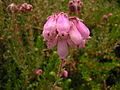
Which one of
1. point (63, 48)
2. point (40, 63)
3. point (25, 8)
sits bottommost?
point (40, 63)

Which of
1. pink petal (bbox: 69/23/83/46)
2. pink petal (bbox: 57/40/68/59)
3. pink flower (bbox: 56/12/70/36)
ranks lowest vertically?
pink petal (bbox: 57/40/68/59)

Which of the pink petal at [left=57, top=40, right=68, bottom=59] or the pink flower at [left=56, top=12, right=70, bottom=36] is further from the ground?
the pink flower at [left=56, top=12, right=70, bottom=36]

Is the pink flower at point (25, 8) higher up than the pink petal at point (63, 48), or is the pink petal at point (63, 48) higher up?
the pink flower at point (25, 8)

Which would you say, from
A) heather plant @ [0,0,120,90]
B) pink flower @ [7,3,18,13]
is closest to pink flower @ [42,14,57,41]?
heather plant @ [0,0,120,90]

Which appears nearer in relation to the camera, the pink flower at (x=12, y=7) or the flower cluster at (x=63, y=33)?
the flower cluster at (x=63, y=33)

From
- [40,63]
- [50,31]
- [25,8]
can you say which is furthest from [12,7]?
[50,31]

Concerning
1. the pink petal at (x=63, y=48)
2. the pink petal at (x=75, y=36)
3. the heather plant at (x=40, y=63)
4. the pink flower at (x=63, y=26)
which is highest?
the pink flower at (x=63, y=26)

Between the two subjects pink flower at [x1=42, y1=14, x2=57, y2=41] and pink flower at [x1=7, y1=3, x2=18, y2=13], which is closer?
pink flower at [x1=42, y1=14, x2=57, y2=41]

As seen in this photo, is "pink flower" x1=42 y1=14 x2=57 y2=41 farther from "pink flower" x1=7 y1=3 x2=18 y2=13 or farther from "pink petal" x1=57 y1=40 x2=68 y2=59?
"pink flower" x1=7 y1=3 x2=18 y2=13

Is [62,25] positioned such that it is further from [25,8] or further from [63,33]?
[25,8]

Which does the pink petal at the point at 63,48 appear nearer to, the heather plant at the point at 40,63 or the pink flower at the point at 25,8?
the heather plant at the point at 40,63

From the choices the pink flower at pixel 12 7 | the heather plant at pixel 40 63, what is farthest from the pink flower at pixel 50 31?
the pink flower at pixel 12 7
